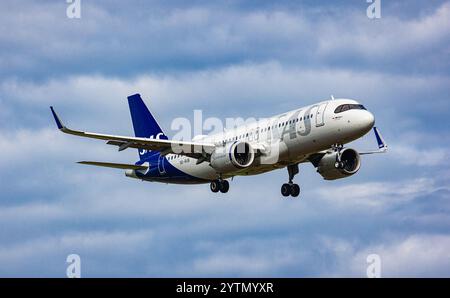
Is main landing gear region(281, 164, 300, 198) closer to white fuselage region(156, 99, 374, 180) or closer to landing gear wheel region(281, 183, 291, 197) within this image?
landing gear wheel region(281, 183, 291, 197)

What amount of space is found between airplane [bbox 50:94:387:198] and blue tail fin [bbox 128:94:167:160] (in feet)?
10.5

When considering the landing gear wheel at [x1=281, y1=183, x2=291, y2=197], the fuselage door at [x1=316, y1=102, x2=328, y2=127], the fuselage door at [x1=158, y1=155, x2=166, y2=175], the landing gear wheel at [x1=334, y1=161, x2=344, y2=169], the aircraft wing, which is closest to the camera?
the fuselage door at [x1=316, y1=102, x2=328, y2=127]

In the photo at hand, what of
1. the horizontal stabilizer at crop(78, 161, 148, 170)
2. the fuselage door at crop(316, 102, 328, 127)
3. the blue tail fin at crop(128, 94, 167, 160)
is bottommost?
the fuselage door at crop(316, 102, 328, 127)

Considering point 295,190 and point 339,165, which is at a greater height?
point 295,190

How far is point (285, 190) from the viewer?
78188 millimetres

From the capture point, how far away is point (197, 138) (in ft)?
258

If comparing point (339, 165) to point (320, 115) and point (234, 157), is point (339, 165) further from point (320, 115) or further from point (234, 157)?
point (234, 157)

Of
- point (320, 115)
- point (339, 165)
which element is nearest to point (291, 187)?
point (339, 165)

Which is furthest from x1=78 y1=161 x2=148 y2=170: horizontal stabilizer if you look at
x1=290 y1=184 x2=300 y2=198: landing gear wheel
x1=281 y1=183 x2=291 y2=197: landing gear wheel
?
x1=290 y1=184 x2=300 y2=198: landing gear wheel

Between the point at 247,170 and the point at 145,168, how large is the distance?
10.1 meters

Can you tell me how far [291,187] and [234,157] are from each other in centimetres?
762

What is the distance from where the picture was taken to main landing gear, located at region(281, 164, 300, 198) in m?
77.9

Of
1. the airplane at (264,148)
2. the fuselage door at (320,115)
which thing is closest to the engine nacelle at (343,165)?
the airplane at (264,148)
